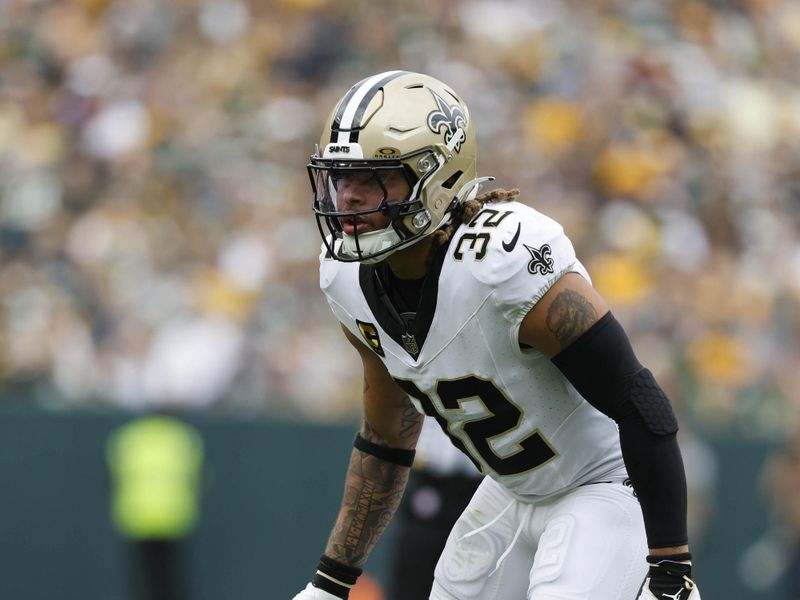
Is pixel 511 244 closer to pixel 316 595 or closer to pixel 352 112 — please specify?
pixel 352 112

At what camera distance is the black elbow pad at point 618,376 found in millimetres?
3414

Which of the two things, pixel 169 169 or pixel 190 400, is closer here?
pixel 190 400

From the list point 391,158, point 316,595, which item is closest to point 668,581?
point 316,595

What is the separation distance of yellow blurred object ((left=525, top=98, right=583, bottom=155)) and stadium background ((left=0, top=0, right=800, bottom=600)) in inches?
1.0

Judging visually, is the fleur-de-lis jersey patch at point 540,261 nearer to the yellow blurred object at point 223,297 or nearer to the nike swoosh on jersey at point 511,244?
the nike swoosh on jersey at point 511,244

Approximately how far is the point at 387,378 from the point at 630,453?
36.1 inches

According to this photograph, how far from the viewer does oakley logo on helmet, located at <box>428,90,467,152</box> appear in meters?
3.76

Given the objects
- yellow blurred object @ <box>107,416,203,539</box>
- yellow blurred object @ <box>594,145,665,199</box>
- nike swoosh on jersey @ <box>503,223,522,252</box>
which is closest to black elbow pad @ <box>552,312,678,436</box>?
nike swoosh on jersey @ <box>503,223,522,252</box>

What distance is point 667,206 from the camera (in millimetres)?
9766

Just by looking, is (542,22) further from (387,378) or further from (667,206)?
(387,378)

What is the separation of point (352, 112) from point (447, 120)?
26 centimetres

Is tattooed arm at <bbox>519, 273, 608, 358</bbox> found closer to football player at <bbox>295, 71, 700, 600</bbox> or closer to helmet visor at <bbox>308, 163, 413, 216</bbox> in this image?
football player at <bbox>295, 71, 700, 600</bbox>

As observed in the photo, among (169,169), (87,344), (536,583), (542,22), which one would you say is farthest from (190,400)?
(536,583)

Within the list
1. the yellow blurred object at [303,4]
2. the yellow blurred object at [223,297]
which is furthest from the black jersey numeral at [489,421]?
the yellow blurred object at [303,4]
